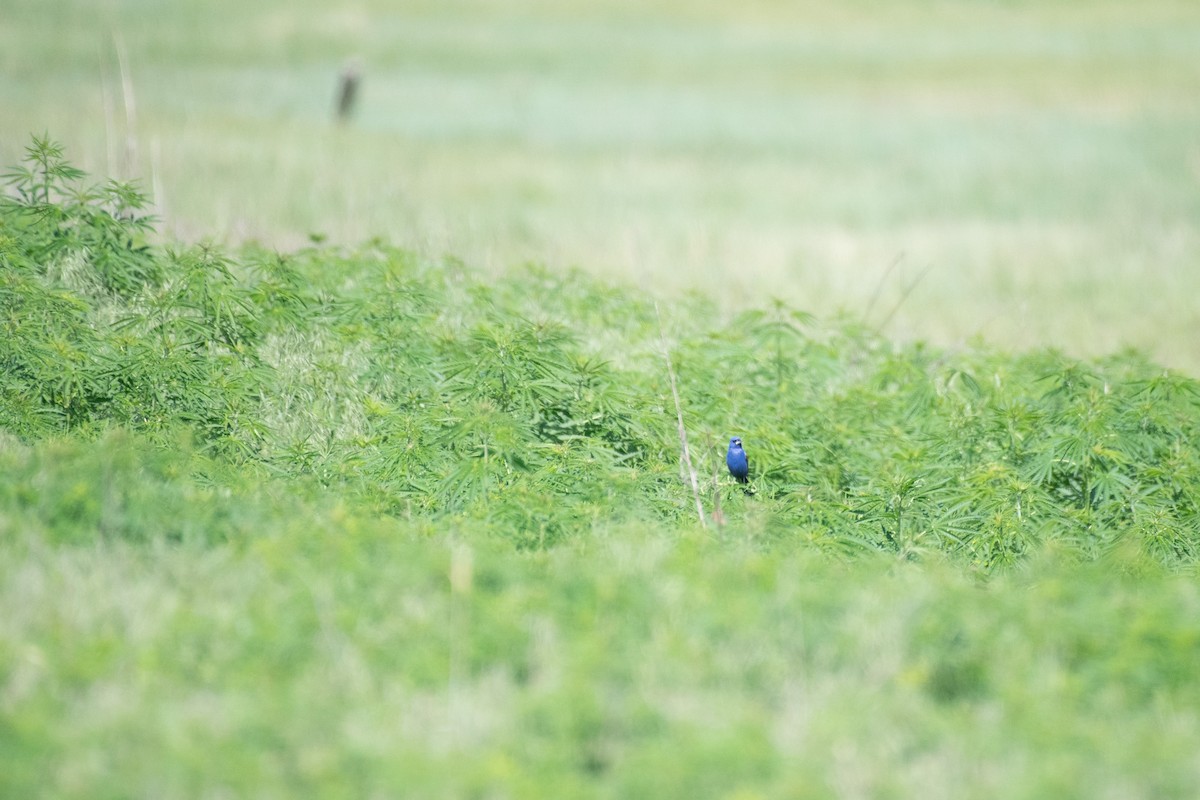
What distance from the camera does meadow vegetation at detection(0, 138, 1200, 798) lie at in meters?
3.58

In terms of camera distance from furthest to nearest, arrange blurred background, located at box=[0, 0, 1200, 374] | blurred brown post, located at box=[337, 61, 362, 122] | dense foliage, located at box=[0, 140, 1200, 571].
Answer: blurred brown post, located at box=[337, 61, 362, 122] → blurred background, located at box=[0, 0, 1200, 374] → dense foliage, located at box=[0, 140, 1200, 571]

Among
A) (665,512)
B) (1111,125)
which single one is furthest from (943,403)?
(1111,125)

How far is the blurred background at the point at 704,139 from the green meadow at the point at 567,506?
0.19 meters

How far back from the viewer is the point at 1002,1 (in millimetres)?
39625

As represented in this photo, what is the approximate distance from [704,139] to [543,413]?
1612cm

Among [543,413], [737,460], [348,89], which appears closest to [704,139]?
[348,89]

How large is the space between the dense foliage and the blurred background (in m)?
1.89

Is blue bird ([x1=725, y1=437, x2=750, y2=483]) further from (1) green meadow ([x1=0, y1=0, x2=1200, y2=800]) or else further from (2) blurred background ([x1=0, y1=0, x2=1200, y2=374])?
(2) blurred background ([x1=0, y1=0, x2=1200, y2=374])

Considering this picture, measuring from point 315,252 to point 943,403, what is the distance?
4.75 meters

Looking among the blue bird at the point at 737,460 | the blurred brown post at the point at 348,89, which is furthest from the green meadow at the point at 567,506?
the blurred brown post at the point at 348,89

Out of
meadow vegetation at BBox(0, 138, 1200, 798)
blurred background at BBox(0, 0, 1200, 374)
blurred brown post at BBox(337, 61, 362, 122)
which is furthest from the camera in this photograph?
blurred brown post at BBox(337, 61, 362, 122)

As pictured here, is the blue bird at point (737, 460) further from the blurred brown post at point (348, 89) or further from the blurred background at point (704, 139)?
the blurred brown post at point (348, 89)

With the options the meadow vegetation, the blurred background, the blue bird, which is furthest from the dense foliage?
the blurred background

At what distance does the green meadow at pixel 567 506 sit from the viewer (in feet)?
11.8
